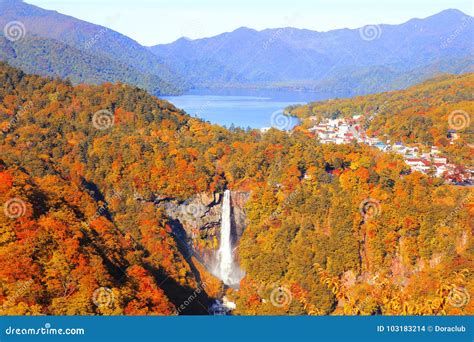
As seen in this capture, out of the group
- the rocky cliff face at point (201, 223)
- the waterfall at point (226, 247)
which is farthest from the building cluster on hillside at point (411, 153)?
the rocky cliff face at point (201, 223)

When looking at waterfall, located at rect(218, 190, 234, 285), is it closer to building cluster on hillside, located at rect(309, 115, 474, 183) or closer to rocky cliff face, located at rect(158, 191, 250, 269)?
rocky cliff face, located at rect(158, 191, 250, 269)

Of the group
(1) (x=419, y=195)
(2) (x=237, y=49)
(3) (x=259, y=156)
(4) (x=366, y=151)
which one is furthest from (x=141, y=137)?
(2) (x=237, y=49)

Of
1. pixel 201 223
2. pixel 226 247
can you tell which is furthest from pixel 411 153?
pixel 201 223

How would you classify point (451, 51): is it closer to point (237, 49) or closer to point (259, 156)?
point (237, 49)

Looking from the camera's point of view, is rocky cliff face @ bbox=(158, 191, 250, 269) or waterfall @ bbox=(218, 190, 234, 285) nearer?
waterfall @ bbox=(218, 190, 234, 285)

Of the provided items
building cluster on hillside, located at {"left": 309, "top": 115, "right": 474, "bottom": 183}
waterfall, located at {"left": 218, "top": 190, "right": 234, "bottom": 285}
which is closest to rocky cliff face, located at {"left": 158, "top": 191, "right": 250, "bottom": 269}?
waterfall, located at {"left": 218, "top": 190, "right": 234, "bottom": 285}

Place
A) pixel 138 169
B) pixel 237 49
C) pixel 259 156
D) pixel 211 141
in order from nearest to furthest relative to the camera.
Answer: pixel 138 169 → pixel 259 156 → pixel 211 141 → pixel 237 49

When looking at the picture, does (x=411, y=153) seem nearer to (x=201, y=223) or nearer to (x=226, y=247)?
(x=226, y=247)
